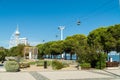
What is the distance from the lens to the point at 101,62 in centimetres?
3509

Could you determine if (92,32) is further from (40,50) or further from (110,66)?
(40,50)

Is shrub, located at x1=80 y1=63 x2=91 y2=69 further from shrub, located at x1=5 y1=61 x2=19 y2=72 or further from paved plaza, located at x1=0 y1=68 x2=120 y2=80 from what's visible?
shrub, located at x1=5 y1=61 x2=19 y2=72

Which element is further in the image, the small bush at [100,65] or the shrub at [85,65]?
the small bush at [100,65]

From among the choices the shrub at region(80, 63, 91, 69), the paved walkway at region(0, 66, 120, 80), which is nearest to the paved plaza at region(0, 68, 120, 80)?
the paved walkway at region(0, 66, 120, 80)

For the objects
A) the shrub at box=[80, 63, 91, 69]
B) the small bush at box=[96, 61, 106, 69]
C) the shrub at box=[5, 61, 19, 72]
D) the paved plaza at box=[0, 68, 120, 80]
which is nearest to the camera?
the paved plaza at box=[0, 68, 120, 80]

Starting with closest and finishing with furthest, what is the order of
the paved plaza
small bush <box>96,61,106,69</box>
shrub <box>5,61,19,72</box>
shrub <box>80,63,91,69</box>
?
the paved plaza
shrub <box>5,61,19,72</box>
shrub <box>80,63,91,69</box>
small bush <box>96,61,106,69</box>

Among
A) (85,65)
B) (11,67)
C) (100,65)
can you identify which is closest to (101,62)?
(100,65)

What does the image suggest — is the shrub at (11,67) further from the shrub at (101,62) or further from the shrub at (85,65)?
the shrub at (101,62)

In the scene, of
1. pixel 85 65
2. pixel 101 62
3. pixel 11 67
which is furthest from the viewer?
pixel 101 62

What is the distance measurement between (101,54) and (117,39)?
22.3 metres

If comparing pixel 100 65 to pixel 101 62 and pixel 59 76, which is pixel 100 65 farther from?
pixel 59 76

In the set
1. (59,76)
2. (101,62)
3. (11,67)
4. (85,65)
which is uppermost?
(101,62)

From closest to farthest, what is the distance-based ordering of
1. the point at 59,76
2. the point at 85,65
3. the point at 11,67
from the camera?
1. the point at 59,76
2. the point at 11,67
3. the point at 85,65

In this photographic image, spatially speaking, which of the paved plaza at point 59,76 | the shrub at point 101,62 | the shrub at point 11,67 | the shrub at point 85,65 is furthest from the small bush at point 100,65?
the shrub at point 11,67
